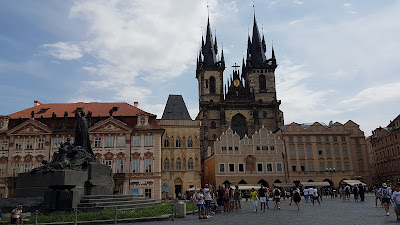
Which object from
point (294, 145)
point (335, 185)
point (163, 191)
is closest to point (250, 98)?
point (294, 145)

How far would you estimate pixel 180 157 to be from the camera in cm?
4912

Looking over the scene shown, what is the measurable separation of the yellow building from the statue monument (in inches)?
1219

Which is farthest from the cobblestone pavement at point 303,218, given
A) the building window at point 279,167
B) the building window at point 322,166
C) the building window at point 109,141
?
the building window at point 322,166

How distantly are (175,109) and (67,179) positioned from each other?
40475 millimetres

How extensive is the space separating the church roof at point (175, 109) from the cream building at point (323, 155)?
52.0 feet

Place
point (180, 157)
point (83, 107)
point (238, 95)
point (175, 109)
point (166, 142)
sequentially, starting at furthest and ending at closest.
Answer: point (238, 95) < point (175, 109) < point (166, 142) < point (180, 157) < point (83, 107)

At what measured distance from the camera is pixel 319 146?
181 feet

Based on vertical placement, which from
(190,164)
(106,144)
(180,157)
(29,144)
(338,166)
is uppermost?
(29,144)

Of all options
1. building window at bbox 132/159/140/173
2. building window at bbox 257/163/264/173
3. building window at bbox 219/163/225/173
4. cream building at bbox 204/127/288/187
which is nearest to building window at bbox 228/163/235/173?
cream building at bbox 204/127/288/187

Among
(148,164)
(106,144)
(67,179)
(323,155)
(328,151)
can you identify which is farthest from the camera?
(328,151)

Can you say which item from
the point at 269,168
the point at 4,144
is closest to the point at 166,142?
the point at 269,168

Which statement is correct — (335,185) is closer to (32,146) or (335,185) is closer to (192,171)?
(192,171)

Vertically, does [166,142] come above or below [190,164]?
above

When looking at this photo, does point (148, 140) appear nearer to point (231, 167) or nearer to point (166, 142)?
point (166, 142)
